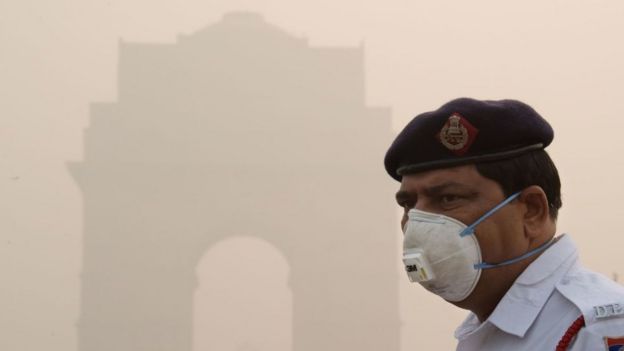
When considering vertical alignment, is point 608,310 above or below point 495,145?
below

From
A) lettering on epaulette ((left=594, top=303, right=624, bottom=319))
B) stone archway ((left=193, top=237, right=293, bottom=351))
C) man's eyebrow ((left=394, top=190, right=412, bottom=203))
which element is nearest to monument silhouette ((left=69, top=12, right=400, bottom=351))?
stone archway ((left=193, top=237, right=293, bottom=351))

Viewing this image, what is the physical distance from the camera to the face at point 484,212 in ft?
4.26

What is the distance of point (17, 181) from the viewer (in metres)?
3.04

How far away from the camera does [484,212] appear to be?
4.28 feet

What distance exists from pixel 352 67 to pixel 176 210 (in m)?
1.20

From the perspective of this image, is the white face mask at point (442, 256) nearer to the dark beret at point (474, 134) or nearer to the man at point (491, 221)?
the man at point (491, 221)

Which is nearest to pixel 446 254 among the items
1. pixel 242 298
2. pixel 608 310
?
pixel 608 310

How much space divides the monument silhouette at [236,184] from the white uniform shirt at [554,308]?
1.83 m

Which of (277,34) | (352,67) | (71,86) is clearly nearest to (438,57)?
(352,67)

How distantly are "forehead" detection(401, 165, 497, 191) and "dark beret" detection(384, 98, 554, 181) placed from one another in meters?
0.01

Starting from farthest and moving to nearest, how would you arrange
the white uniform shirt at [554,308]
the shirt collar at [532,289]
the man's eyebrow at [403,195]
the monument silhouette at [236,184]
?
the monument silhouette at [236,184] < the man's eyebrow at [403,195] < the shirt collar at [532,289] < the white uniform shirt at [554,308]

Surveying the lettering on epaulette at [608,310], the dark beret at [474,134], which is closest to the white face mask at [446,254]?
the dark beret at [474,134]

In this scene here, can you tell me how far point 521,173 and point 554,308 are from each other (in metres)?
0.29

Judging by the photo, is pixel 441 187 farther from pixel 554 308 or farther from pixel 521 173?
pixel 554 308
